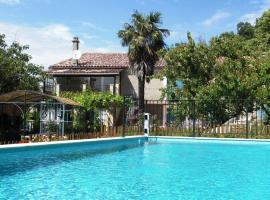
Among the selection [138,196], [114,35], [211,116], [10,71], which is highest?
[114,35]

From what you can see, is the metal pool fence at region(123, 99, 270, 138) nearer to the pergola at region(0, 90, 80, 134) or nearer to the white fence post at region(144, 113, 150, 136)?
the white fence post at region(144, 113, 150, 136)

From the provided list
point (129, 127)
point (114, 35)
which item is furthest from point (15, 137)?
point (114, 35)

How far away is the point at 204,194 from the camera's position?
871 cm

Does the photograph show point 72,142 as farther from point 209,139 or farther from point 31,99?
point 209,139

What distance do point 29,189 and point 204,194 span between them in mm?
3477

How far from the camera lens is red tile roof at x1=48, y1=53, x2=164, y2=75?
118 feet

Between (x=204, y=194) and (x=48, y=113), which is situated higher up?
(x=48, y=113)

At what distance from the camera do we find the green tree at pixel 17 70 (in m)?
26.0

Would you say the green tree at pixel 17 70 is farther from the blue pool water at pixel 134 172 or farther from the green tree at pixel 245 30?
the green tree at pixel 245 30

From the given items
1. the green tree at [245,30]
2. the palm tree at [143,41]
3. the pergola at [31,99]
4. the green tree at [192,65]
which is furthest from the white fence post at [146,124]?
the green tree at [245,30]

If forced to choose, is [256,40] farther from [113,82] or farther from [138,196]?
[138,196]

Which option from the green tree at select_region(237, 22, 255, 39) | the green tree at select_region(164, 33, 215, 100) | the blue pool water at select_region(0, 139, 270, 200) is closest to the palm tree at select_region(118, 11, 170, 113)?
the green tree at select_region(164, 33, 215, 100)

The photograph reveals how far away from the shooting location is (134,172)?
11.5m

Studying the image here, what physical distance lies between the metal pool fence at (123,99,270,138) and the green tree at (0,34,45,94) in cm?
795
